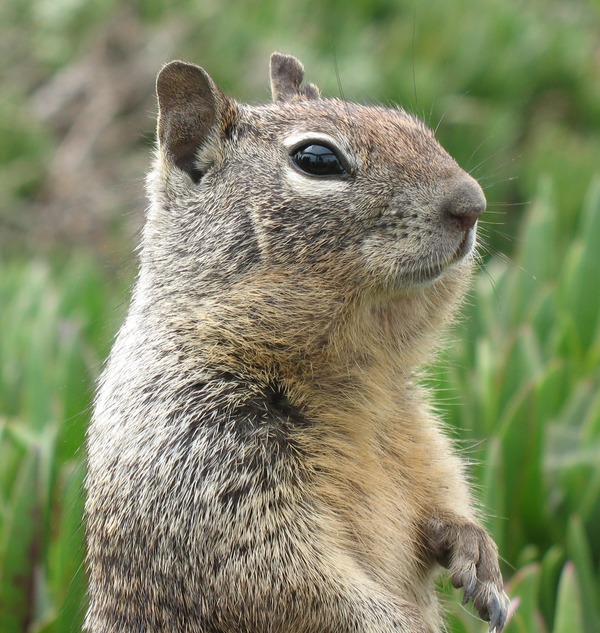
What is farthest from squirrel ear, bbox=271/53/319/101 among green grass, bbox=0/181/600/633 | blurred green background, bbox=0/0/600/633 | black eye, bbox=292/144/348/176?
green grass, bbox=0/181/600/633

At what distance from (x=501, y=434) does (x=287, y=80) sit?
124 centimetres

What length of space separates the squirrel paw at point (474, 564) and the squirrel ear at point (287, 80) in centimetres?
131

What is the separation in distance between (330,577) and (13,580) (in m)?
1.05

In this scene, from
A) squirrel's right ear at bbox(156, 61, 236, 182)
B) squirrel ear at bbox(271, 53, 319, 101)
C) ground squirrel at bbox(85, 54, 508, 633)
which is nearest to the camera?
ground squirrel at bbox(85, 54, 508, 633)

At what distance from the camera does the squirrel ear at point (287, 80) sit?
289 centimetres

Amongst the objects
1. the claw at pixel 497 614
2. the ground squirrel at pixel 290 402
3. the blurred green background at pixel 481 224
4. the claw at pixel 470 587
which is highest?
the ground squirrel at pixel 290 402

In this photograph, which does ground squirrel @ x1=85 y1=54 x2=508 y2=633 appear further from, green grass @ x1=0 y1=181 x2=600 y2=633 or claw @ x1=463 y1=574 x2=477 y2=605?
green grass @ x1=0 y1=181 x2=600 y2=633

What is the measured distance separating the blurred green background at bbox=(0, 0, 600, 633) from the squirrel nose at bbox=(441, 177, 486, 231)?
482 mm

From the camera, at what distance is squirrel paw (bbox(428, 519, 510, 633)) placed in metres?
2.17

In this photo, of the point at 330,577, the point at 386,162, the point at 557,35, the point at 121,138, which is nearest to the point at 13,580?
the point at 330,577

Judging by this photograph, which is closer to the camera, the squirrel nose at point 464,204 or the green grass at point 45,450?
the squirrel nose at point 464,204

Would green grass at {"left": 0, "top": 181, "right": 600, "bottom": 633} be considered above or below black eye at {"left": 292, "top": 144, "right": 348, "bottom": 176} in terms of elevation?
below

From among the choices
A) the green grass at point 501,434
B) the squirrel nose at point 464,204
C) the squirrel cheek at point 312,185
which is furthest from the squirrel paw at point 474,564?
the squirrel cheek at point 312,185

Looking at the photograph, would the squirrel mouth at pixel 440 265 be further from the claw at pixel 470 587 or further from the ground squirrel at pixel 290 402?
the claw at pixel 470 587
